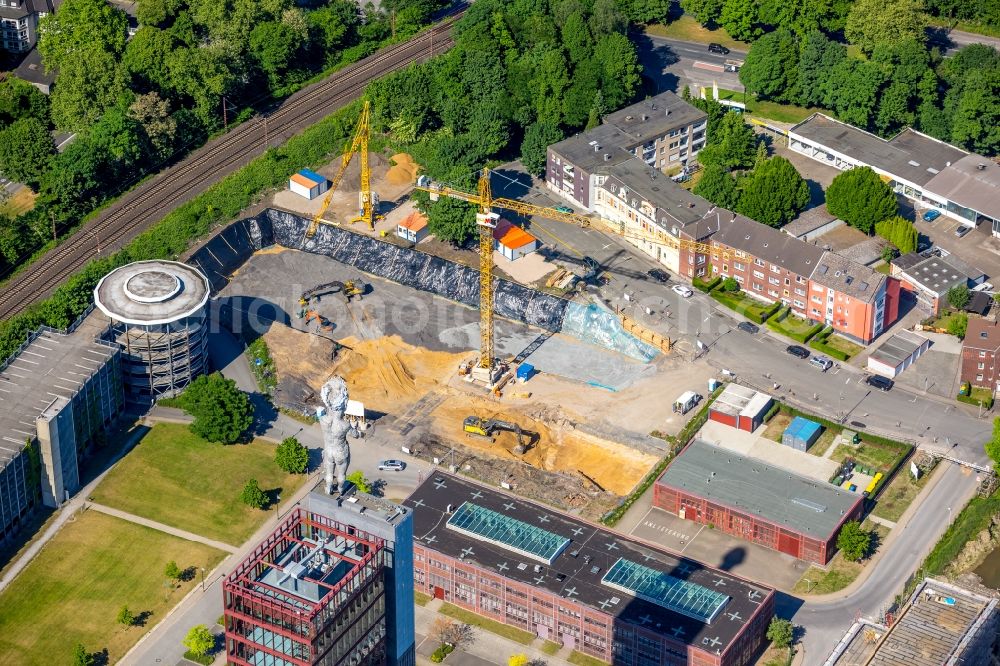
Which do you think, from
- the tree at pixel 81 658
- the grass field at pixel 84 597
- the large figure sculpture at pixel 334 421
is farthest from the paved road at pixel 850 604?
the tree at pixel 81 658

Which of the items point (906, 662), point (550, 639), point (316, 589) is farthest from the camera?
point (550, 639)

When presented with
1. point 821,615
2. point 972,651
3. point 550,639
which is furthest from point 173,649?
point 972,651

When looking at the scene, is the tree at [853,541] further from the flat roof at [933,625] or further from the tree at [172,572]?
the tree at [172,572]

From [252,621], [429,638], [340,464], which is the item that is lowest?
[429,638]

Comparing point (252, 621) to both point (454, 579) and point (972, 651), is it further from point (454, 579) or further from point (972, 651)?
point (972, 651)

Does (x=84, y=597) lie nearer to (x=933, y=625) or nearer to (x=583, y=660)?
(x=583, y=660)

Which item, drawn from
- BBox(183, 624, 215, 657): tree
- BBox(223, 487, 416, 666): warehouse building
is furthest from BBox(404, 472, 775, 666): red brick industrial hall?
BBox(223, 487, 416, 666): warehouse building

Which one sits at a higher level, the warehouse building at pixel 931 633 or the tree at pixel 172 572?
the warehouse building at pixel 931 633

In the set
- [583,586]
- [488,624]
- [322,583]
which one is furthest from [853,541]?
[322,583]
